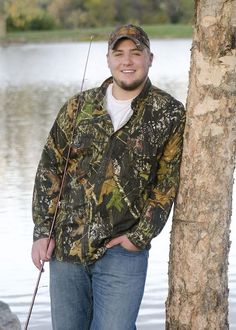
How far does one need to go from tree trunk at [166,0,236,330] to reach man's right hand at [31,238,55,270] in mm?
554

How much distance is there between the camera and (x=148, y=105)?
4945 millimetres

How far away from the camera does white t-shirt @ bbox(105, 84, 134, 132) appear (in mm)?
4941

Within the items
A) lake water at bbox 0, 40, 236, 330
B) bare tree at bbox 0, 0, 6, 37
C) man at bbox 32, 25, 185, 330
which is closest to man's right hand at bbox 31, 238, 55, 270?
man at bbox 32, 25, 185, 330

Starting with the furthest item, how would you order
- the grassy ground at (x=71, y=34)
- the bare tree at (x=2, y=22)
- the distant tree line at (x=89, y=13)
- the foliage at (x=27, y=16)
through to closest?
1. the distant tree line at (x=89, y=13)
2. the foliage at (x=27, y=16)
3. the bare tree at (x=2, y=22)
4. the grassy ground at (x=71, y=34)

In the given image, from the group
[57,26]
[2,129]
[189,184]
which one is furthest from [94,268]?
[57,26]

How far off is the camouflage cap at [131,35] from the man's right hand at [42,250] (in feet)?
2.83

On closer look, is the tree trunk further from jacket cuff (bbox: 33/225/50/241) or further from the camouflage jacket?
jacket cuff (bbox: 33/225/50/241)

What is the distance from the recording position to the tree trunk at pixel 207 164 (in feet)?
16.6

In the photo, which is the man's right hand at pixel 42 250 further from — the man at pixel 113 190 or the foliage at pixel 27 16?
the foliage at pixel 27 16

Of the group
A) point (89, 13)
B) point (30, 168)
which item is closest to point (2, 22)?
point (89, 13)

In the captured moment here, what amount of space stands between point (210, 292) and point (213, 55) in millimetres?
1018

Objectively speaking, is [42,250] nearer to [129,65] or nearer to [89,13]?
[129,65]

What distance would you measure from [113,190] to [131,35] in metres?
0.65

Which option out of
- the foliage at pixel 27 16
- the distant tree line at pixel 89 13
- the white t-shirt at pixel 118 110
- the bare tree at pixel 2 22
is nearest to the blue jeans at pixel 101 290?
the white t-shirt at pixel 118 110
